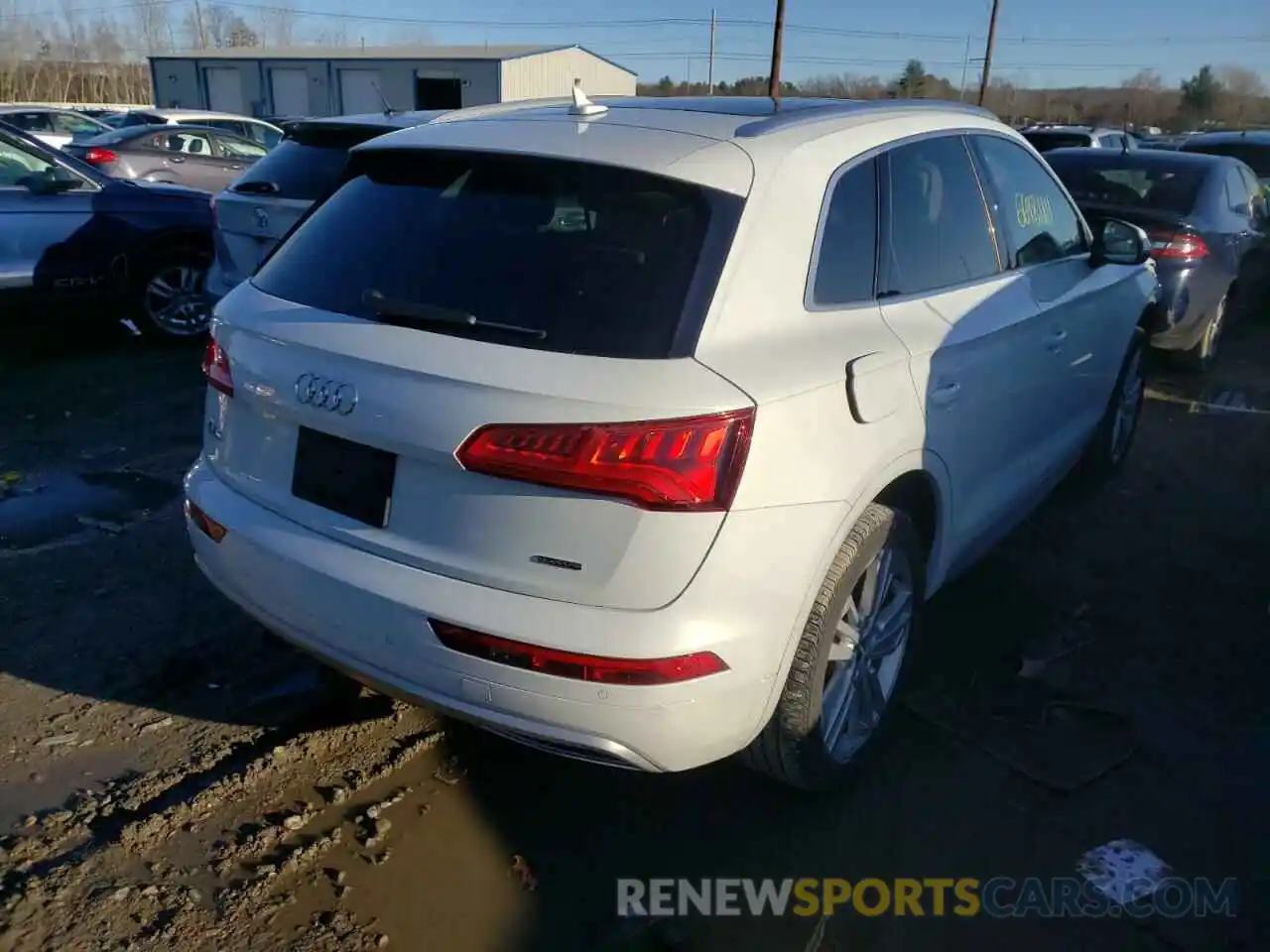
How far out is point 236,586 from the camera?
2.73 metres

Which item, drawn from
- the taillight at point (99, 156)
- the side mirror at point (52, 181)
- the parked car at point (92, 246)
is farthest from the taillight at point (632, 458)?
the taillight at point (99, 156)

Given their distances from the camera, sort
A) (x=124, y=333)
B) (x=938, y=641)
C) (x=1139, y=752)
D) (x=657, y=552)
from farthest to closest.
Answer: (x=124, y=333), (x=938, y=641), (x=1139, y=752), (x=657, y=552)

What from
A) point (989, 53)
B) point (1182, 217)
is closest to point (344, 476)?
point (1182, 217)

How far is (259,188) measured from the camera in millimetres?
6121

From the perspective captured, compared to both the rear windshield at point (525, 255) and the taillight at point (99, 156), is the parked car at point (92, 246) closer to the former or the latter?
the taillight at point (99, 156)

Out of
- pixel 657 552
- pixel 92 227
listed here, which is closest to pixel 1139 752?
pixel 657 552

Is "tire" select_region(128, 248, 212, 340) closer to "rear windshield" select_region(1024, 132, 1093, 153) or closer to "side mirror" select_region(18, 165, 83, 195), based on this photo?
"side mirror" select_region(18, 165, 83, 195)

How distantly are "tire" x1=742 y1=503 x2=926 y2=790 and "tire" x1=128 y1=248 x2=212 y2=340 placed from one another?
6.18 metres

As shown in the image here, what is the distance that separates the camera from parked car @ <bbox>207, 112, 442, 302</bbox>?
19.6ft

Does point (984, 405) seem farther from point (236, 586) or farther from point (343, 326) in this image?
point (236, 586)

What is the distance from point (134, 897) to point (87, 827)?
1.09 ft

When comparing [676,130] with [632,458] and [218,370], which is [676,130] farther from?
[218,370]

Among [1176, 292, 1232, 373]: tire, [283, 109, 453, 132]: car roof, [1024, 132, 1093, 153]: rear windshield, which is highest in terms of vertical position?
[283, 109, 453, 132]: car roof

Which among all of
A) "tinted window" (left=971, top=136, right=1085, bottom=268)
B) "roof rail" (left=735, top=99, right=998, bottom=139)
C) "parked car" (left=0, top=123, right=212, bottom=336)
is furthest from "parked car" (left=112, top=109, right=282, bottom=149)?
"roof rail" (left=735, top=99, right=998, bottom=139)
